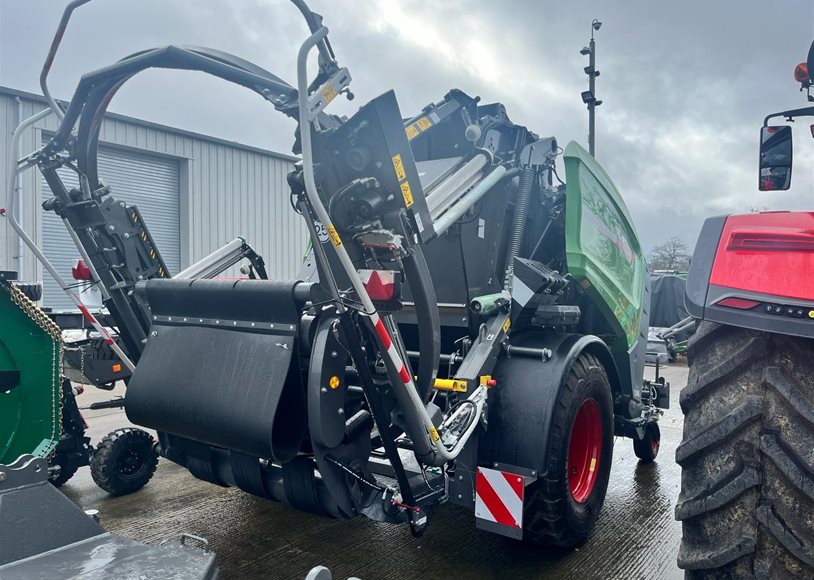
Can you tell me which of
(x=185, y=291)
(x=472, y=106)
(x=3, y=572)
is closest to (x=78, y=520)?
(x=3, y=572)

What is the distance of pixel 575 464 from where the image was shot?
13.2 feet

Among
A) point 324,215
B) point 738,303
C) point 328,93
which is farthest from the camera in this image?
point 328,93

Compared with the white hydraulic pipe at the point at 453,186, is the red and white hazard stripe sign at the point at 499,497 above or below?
below

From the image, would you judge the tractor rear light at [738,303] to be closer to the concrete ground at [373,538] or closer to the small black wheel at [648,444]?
the concrete ground at [373,538]

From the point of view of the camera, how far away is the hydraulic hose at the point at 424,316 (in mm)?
2869

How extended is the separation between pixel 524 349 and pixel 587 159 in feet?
4.49

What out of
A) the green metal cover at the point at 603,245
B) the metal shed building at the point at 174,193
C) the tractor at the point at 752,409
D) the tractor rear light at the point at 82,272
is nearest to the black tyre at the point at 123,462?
the tractor rear light at the point at 82,272

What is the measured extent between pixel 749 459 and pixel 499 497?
1.30 m

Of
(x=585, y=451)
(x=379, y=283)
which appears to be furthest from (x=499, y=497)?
(x=379, y=283)

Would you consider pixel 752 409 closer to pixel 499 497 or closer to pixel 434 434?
pixel 434 434

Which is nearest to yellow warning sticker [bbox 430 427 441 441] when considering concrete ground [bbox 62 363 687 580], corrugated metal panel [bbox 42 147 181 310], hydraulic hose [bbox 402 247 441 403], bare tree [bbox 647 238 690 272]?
hydraulic hose [bbox 402 247 441 403]

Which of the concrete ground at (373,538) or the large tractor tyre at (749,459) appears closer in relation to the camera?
the large tractor tyre at (749,459)

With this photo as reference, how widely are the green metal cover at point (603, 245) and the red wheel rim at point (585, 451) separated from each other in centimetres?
71

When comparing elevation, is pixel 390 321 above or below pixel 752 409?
above
